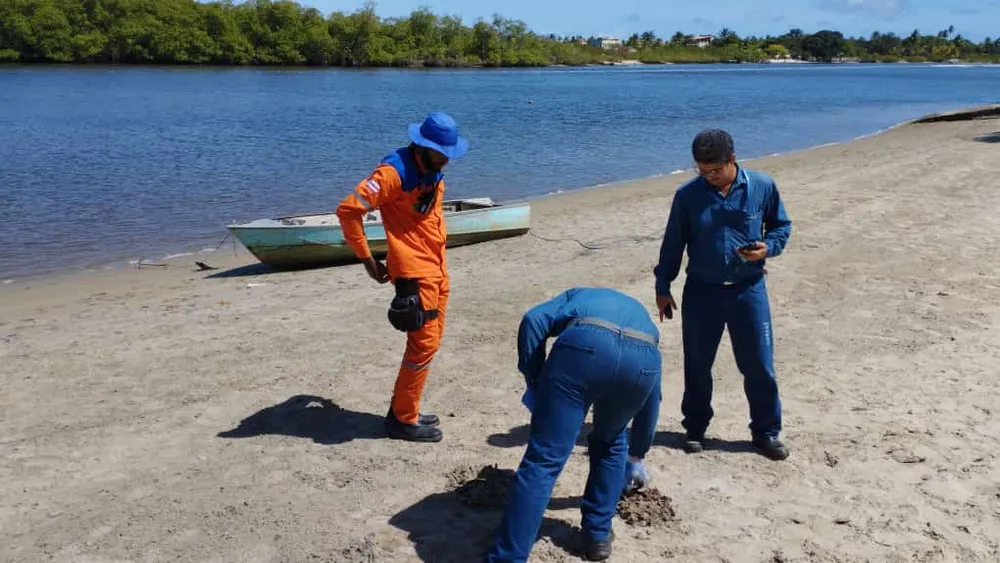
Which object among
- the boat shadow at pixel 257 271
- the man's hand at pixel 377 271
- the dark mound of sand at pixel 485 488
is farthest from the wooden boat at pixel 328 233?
the dark mound of sand at pixel 485 488

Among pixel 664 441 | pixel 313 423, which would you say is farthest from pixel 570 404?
pixel 313 423

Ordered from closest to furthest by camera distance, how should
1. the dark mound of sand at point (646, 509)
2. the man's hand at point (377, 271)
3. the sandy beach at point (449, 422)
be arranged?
1. the sandy beach at point (449, 422)
2. the dark mound of sand at point (646, 509)
3. the man's hand at point (377, 271)

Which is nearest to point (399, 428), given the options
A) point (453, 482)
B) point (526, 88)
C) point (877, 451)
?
point (453, 482)

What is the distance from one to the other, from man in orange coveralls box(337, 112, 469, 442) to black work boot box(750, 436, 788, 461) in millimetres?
2040

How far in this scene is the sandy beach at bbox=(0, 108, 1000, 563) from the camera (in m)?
4.39

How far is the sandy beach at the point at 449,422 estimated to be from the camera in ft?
14.4

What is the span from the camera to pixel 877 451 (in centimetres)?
530

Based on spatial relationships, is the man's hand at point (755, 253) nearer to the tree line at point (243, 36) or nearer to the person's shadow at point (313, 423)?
the person's shadow at point (313, 423)

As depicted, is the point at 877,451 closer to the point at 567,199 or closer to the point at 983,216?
the point at 983,216

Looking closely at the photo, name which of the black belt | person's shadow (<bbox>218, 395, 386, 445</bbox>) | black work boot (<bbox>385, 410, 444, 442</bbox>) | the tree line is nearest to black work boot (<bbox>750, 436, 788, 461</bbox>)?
black work boot (<bbox>385, 410, 444, 442</bbox>)

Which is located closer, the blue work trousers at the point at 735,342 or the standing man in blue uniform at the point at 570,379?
the standing man in blue uniform at the point at 570,379

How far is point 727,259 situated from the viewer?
15.9 feet

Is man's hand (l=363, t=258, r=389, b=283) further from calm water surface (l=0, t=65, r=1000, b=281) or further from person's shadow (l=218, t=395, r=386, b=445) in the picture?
calm water surface (l=0, t=65, r=1000, b=281)

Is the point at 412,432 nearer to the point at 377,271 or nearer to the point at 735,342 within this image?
the point at 377,271
